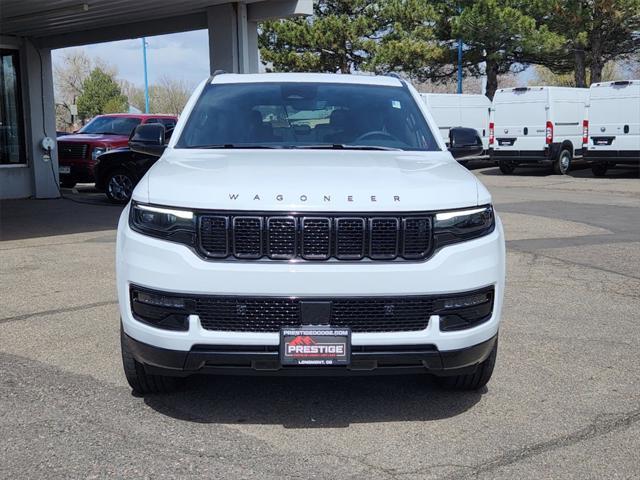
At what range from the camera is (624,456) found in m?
3.72

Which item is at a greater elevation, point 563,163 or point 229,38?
point 229,38

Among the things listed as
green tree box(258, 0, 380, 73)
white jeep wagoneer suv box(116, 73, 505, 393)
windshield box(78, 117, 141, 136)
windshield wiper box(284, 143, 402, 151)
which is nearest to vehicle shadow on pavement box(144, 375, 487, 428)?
white jeep wagoneer suv box(116, 73, 505, 393)

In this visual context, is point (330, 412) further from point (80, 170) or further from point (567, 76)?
point (567, 76)

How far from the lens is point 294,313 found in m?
3.71

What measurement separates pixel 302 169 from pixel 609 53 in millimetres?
31404

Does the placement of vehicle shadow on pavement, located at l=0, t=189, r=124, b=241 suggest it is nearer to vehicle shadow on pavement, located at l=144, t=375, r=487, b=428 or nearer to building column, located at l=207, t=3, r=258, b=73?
building column, located at l=207, t=3, r=258, b=73

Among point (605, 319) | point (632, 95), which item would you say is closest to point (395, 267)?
point (605, 319)

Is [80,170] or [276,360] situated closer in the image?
[276,360]

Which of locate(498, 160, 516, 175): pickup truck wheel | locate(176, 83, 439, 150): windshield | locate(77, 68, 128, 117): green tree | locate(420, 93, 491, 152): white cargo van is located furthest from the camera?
locate(77, 68, 128, 117): green tree

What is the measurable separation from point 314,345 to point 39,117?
13793mm

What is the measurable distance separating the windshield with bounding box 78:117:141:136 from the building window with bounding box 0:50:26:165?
256 cm

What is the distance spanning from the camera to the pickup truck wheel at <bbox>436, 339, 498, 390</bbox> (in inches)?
172

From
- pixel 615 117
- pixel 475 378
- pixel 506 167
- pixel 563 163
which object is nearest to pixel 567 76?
pixel 506 167

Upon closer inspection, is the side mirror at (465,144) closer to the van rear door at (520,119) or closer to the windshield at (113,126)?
the windshield at (113,126)
